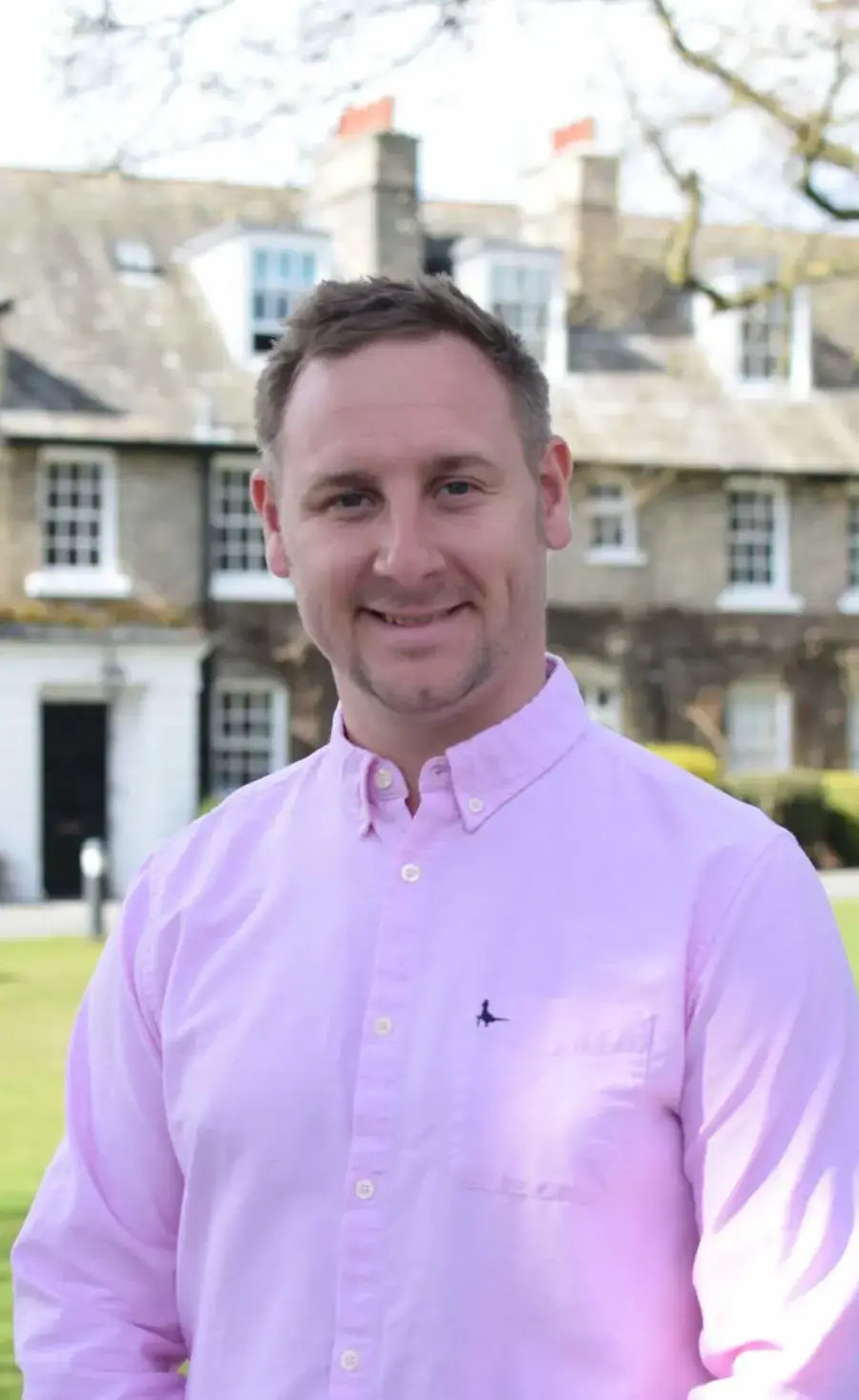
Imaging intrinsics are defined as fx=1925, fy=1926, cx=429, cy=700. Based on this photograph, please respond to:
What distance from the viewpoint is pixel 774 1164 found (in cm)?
176

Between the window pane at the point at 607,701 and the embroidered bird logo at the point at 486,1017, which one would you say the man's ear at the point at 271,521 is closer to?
the embroidered bird logo at the point at 486,1017

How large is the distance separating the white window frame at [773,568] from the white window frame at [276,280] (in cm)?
603

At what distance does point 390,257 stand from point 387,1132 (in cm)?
2281

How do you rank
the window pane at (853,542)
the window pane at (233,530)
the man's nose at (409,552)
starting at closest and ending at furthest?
the man's nose at (409,552)
the window pane at (233,530)
the window pane at (853,542)

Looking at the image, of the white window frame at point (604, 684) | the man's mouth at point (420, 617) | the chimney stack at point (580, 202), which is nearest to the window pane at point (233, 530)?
the white window frame at point (604, 684)

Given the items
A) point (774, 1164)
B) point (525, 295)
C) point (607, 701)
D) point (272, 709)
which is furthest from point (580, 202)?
point (774, 1164)

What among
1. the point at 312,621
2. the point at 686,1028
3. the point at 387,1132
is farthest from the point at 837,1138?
the point at 312,621

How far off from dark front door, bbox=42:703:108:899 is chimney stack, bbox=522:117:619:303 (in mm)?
8755

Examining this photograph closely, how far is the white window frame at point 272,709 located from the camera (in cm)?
2267

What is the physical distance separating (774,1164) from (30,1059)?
32.4 feet

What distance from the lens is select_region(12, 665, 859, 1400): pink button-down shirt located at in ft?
5.81

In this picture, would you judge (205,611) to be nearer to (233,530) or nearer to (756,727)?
(233,530)

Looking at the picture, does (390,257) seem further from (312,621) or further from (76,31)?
(312,621)

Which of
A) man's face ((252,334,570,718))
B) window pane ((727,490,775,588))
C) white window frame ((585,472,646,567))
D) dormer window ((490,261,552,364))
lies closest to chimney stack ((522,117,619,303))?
dormer window ((490,261,552,364))
